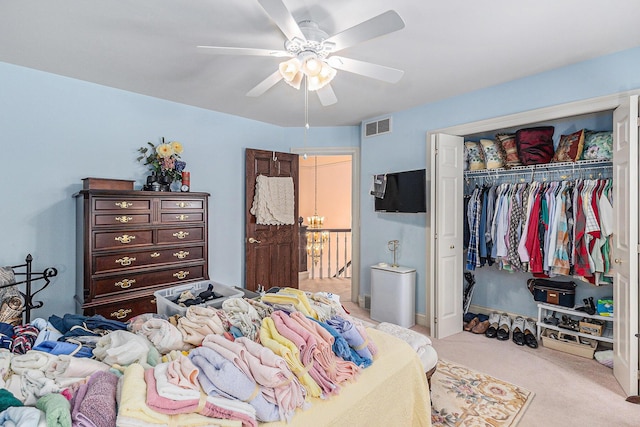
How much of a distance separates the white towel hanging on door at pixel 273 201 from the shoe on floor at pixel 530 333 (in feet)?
9.48

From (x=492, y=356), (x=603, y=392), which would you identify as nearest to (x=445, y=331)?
(x=492, y=356)

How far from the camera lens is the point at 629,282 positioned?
2178 millimetres

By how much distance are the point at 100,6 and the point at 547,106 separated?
3.42 meters

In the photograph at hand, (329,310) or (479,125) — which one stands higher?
(479,125)

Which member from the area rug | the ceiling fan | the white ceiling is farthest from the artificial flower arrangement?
the area rug

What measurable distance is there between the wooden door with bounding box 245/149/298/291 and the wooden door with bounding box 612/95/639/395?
3235 millimetres

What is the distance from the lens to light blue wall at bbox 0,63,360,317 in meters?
2.72

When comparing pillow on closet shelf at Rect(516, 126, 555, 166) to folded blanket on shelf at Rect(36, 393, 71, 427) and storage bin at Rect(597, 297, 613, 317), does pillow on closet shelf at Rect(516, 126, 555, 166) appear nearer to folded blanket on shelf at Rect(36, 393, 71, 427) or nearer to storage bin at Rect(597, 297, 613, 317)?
storage bin at Rect(597, 297, 613, 317)

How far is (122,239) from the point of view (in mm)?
2805

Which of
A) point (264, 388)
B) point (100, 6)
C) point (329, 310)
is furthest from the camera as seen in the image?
point (100, 6)

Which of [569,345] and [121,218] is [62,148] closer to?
[121,218]

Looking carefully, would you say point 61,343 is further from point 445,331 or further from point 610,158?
point 610,158

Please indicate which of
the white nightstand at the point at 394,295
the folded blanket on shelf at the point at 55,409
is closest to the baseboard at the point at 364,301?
the white nightstand at the point at 394,295

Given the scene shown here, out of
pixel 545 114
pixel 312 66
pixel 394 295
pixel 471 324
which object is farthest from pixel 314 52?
pixel 471 324
